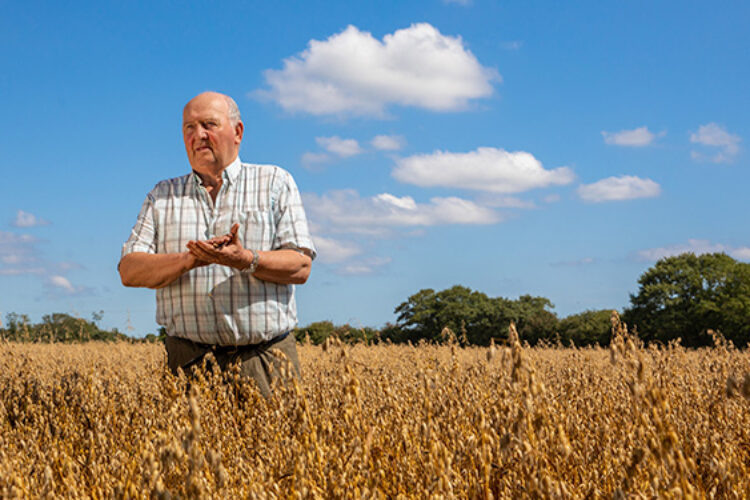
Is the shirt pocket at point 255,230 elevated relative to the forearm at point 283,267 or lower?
elevated

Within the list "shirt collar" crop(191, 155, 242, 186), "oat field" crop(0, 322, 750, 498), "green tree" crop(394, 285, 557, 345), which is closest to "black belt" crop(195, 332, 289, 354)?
"oat field" crop(0, 322, 750, 498)

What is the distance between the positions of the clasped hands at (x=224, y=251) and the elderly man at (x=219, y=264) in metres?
0.09

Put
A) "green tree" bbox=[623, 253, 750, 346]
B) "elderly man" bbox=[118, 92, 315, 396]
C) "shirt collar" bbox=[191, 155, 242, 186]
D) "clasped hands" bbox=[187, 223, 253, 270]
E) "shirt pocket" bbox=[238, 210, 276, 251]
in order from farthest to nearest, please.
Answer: "green tree" bbox=[623, 253, 750, 346] < "shirt collar" bbox=[191, 155, 242, 186] < "shirt pocket" bbox=[238, 210, 276, 251] < "elderly man" bbox=[118, 92, 315, 396] < "clasped hands" bbox=[187, 223, 253, 270]

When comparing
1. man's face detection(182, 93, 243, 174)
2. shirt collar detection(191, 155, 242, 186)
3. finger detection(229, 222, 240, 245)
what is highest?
man's face detection(182, 93, 243, 174)

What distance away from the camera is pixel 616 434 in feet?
8.82

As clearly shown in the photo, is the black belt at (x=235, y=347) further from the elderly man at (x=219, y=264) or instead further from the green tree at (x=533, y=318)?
the green tree at (x=533, y=318)

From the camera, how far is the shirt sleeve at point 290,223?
3.50 metres

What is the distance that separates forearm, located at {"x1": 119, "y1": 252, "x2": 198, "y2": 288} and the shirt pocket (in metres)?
0.36

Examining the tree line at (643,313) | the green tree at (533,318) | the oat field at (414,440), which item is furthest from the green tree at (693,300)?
the oat field at (414,440)

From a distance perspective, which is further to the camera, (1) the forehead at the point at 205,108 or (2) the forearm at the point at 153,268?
(1) the forehead at the point at 205,108

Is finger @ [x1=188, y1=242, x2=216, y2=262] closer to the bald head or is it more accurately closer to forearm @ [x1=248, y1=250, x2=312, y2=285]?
forearm @ [x1=248, y1=250, x2=312, y2=285]

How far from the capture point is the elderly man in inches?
131

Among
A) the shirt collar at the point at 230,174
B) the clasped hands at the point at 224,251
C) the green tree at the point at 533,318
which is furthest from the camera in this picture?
the green tree at the point at 533,318

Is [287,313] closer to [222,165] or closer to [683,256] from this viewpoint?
[222,165]
